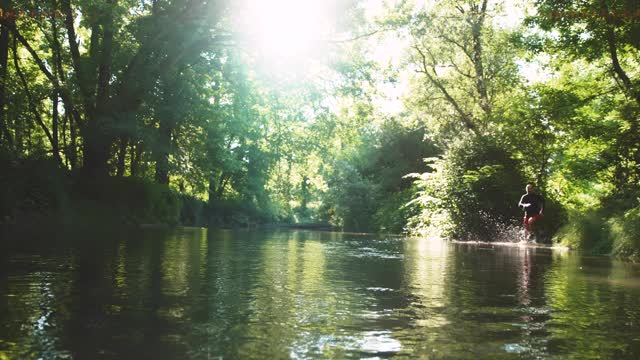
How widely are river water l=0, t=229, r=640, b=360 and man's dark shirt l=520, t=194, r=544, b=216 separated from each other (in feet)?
36.3

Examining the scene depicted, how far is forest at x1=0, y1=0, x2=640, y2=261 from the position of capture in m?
19.5

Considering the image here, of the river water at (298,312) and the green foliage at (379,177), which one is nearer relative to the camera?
the river water at (298,312)

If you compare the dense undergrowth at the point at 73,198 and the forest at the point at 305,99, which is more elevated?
the forest at the point at 305,99

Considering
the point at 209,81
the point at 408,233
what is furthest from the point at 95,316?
the point at 408,233

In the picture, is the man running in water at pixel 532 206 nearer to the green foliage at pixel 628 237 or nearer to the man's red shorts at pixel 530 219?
the man's red shorts at pixel 530 219

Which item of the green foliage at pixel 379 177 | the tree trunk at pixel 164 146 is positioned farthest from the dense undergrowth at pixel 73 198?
the green foliage at pixel 379 177

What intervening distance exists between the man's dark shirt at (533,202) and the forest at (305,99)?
101 centimetres

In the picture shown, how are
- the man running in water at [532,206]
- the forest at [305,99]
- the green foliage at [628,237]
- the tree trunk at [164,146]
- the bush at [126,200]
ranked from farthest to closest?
the tree trunk at [164,146] → the bush at [126,200] → the forest at [305,99] → the man running in water at [532,206] → the green foliage at [628,237]

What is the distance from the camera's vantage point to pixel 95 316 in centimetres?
409

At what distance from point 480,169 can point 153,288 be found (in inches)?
850

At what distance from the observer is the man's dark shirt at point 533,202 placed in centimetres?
1903

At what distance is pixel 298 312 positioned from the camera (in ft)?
15.0

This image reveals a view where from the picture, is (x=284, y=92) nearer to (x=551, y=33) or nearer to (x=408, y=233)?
(x=551, y=33)

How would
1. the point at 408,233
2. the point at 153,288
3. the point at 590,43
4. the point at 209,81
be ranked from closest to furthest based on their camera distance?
1. the point at 153,288
2. the point at 590,43
3. the point at 209,81
4. the point at 408,233
